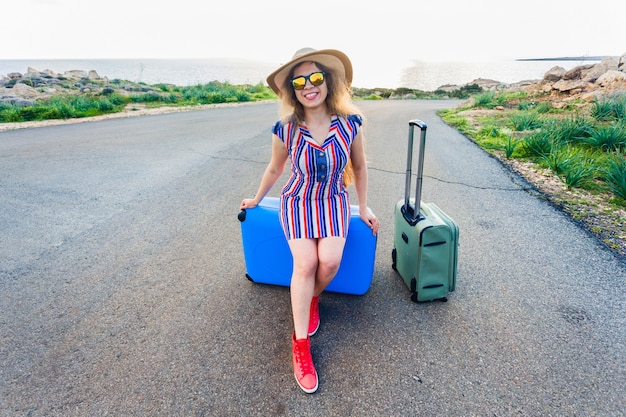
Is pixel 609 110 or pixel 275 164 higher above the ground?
pixel 609 110

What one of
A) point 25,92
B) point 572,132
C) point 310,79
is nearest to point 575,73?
point 572,132

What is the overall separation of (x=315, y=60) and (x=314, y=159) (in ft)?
2.00

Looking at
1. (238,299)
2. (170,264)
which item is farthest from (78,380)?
(170,264)

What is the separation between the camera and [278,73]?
2.33 metres

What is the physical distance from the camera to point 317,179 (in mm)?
2338

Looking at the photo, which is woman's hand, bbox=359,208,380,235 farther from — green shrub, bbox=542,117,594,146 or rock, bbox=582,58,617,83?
rock, bbox=582,58,617,83

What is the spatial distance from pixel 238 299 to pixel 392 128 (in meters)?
8.26

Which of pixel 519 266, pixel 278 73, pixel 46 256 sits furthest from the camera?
pixel 46 256

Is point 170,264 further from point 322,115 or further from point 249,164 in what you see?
point 249,164

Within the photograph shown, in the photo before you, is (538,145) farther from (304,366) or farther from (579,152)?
(304,366)

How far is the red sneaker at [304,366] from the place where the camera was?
199 centimetres

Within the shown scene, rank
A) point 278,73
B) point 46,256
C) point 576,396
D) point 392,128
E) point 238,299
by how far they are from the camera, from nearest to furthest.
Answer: point 576,396 → point 278,73 → point 238,299 → point 46,256 → point 392,128

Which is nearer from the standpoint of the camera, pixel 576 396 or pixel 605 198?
pixel 576 396

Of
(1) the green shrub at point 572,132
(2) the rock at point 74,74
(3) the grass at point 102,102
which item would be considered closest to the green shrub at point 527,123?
(1) the green shrub at point 572,132
